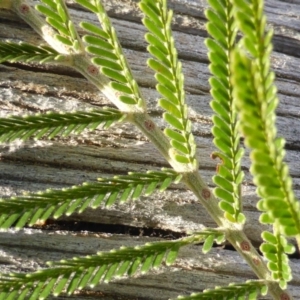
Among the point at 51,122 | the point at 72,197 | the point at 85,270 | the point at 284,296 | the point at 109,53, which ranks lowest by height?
the point at 284,296

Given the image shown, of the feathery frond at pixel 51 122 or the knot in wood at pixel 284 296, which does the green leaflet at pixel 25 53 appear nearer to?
the feathery frond at pixel 51 122

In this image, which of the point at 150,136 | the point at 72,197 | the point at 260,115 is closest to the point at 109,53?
the point at 150,136

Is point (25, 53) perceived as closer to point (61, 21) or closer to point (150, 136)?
point (61, 21)

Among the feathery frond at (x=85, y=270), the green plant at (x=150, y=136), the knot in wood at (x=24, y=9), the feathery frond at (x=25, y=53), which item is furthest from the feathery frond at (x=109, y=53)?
the feathery frond at (x=85, y=270)

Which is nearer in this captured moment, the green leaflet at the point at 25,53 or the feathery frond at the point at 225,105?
the feathery frond at the point at 225,105

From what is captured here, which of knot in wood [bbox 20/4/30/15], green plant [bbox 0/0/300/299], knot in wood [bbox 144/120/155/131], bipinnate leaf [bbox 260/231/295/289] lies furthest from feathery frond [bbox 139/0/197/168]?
knot in wood [bbox 20/4/30/15]

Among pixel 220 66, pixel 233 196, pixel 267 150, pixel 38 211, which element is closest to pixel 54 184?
pixel 38 211

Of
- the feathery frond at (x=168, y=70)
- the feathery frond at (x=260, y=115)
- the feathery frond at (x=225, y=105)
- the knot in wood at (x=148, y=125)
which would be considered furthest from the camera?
the knot in wood at (x=148, y=125)
